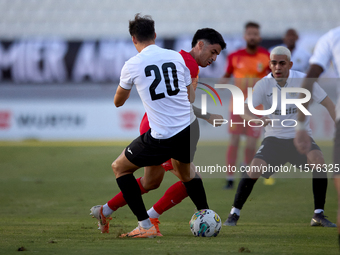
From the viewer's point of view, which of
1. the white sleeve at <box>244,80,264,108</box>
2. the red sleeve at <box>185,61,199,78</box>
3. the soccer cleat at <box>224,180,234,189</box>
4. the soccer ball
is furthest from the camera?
the soccer cleat at <box>224,180,234,189</box>

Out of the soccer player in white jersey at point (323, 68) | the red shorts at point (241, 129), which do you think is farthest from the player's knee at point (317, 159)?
the red shorts at point (241, 129)

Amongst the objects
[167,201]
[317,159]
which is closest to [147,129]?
[167,201]

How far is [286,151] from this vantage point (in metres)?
5.11

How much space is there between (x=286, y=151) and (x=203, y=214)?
1.32 metres

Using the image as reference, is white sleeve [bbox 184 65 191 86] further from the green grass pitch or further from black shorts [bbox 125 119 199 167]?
the green grass pitch

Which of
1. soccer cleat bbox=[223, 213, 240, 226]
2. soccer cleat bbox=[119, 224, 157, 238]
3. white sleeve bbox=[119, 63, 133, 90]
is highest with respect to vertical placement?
white sleeve bbox=[119, 63, 133, 90]

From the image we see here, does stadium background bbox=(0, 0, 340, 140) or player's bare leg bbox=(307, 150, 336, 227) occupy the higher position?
stadium background bbox=(0, 0, 340, 140)

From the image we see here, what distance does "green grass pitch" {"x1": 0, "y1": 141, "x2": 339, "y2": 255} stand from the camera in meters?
3.80

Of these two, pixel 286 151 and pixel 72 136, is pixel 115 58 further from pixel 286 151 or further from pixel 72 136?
pixel 286 151

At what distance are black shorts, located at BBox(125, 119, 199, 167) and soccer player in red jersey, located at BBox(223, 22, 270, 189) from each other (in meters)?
4.09

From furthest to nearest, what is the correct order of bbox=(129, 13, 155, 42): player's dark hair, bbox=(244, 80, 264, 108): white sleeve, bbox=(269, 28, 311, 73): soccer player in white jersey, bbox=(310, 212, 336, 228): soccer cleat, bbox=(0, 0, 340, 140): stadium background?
bbox=(0, 0, 340, 140): stadium background < bbox=(269, 28, 311, 73): soccer player in white jersey < bbox=(244, 80, 264, 108): white sleeve < bbox=(310, 212, 336, 228): soccer cleat < bbox=(129, 13, 155, 42): player's dark hair

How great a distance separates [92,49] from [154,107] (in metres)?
14.2

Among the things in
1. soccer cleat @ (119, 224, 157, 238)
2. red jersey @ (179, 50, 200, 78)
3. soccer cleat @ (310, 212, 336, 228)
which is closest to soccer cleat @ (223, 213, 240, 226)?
soccer cleat @ (310, 212, 336, 228)

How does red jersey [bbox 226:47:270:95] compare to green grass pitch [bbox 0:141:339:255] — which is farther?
red jersey [bbox 226:47:270:95]
